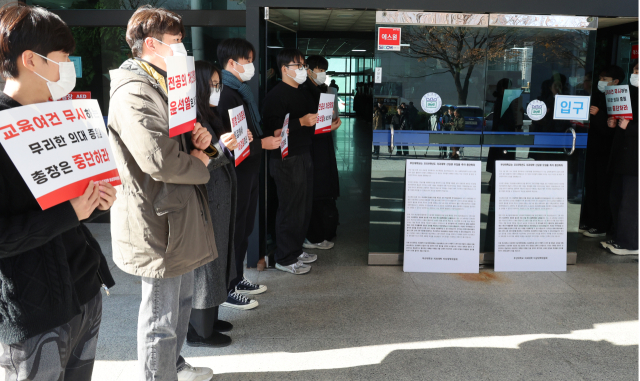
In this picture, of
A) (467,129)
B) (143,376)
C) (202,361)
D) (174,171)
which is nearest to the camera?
(174,171)

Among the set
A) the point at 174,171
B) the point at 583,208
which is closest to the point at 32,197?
the point at 174,171

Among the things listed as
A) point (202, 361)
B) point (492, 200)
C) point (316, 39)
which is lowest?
point (202, 361)

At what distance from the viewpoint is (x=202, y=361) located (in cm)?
296

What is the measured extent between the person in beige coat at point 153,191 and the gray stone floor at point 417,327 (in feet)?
2.38

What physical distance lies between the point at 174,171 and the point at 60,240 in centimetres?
54

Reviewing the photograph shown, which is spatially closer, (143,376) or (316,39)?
(143,376)

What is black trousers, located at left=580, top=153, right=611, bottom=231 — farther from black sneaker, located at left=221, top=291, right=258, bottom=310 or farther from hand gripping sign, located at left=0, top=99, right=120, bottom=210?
hand gripping sign, located at left=0, top=99, right=120, bottom=210

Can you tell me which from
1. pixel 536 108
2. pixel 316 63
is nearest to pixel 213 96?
pixel 316 63

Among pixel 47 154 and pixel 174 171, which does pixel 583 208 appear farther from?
pixel 47 154

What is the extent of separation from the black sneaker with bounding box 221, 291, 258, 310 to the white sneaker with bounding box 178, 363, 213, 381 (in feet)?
2.89

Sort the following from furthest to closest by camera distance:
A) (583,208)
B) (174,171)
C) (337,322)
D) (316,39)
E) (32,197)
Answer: (316,39) < (583,208) < (337,322) < (174,171) < (32,197)

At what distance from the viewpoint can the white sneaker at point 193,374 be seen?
271 cm

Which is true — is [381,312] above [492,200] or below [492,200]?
below

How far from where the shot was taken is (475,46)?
14.3 ft
